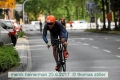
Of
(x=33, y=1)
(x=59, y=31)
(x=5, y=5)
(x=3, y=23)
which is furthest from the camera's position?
(x=33, y=1)

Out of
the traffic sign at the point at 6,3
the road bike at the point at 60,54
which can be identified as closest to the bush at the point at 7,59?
the road bike at the point at 60,54

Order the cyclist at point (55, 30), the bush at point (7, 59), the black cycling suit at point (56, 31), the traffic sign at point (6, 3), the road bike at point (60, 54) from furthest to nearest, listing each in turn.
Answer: the traffic sign at point (6, 3) < the road bike at point (60, 54) < the black cycling suit at point (56, 31) < the bush at point (7, 59) < the cyclist at point (55, 30)

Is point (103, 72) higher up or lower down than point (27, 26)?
higher up

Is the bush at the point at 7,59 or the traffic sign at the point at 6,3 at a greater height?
the traffic sign at the point at 6,3

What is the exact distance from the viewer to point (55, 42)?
13.5 meters

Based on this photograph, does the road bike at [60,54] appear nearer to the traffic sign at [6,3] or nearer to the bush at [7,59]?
the bush at [7,59]

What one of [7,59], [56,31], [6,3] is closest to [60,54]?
[56,31]

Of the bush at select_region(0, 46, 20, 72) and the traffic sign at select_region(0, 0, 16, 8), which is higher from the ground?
the traffic sign at select_region(0, 0, 16, 8)

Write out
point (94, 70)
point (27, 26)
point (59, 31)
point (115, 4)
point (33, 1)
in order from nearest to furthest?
point (59, 31) < point (94, 70) < point (115, 4) < point (27, 26) < point (33, 1)

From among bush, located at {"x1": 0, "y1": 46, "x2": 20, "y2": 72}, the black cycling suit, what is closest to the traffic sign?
bush, located at {"x1": 0, "y1": 46, "x2": 20, "y2": 72}

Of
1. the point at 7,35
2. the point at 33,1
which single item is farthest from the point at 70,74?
the point at 33,1

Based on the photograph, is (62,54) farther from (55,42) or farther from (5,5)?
(5,5)

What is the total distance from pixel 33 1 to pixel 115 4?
45.2m

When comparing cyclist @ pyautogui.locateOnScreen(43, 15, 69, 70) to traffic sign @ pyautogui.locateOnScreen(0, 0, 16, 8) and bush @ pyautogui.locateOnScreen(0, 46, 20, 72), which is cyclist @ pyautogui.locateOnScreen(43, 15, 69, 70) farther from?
traffic sign @ pyautogui.locateOnScreen(0, 0, 16, 8)
